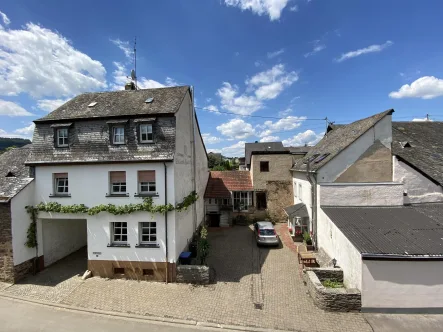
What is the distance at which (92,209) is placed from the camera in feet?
39.7

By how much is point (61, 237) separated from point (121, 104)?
377 inches

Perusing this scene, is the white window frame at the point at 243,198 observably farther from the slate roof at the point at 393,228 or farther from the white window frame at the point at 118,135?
the white window frame at the point at 118,135

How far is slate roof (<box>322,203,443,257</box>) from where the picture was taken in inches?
366

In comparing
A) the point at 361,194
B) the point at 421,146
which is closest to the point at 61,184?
the point at 361,194

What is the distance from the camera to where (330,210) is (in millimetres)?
13820

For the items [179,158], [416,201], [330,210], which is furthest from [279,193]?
[179,158]

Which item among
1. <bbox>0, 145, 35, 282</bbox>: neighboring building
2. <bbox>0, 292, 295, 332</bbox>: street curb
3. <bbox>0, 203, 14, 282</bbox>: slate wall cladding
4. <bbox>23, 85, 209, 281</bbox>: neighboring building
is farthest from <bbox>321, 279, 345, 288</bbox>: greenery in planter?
<bbox>0, 203, 14, 282</bbox>: slate wall cladding

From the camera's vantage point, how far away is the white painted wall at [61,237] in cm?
1373

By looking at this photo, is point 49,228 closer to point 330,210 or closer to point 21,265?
point 21,265

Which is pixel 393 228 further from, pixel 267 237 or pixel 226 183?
pixel 226 183

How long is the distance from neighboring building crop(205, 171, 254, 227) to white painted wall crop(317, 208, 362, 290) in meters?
9.58

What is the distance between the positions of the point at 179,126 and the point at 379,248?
1154 cm

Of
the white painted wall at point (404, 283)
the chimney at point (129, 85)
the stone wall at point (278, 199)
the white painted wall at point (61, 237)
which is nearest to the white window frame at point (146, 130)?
the chimney at point (129, 85)

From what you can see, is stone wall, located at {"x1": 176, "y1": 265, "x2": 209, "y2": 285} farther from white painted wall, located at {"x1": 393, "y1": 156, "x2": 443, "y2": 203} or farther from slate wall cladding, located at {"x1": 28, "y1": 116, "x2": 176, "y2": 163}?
white painted wall, located at {"x1": 393, "y1": 156, "x2": 443, "y2": 203}
